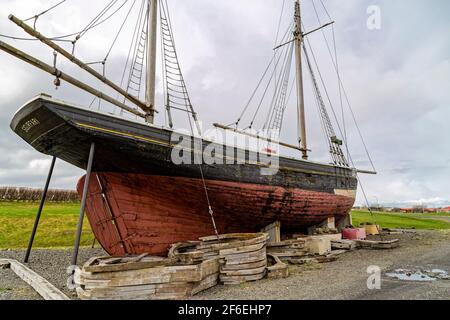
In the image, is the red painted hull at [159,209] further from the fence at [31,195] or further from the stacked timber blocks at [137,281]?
the fence at [31,195]

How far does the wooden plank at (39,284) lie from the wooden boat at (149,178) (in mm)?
2330

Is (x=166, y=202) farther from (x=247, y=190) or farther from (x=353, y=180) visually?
(x=353, y=180)

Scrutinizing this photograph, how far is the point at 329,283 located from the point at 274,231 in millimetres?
4823

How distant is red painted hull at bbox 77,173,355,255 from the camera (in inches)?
353

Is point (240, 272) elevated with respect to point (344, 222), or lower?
lower

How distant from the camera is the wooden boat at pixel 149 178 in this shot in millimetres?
7742

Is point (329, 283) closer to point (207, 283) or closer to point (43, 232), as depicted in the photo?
point (207, 283)

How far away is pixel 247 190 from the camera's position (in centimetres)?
1048

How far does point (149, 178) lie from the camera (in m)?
9.06

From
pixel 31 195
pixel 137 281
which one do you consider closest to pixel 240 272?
pixel 137 281

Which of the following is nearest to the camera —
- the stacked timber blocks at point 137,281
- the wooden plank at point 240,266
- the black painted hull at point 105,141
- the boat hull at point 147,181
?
the stacked timber blocks at point 137,281

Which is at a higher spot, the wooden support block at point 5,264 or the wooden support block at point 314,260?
the wooden support block at point 314,260

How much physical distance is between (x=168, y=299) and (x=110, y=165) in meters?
4.73

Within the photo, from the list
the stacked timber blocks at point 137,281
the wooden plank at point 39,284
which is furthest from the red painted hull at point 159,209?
the stacked timber blocks at point 137,281
